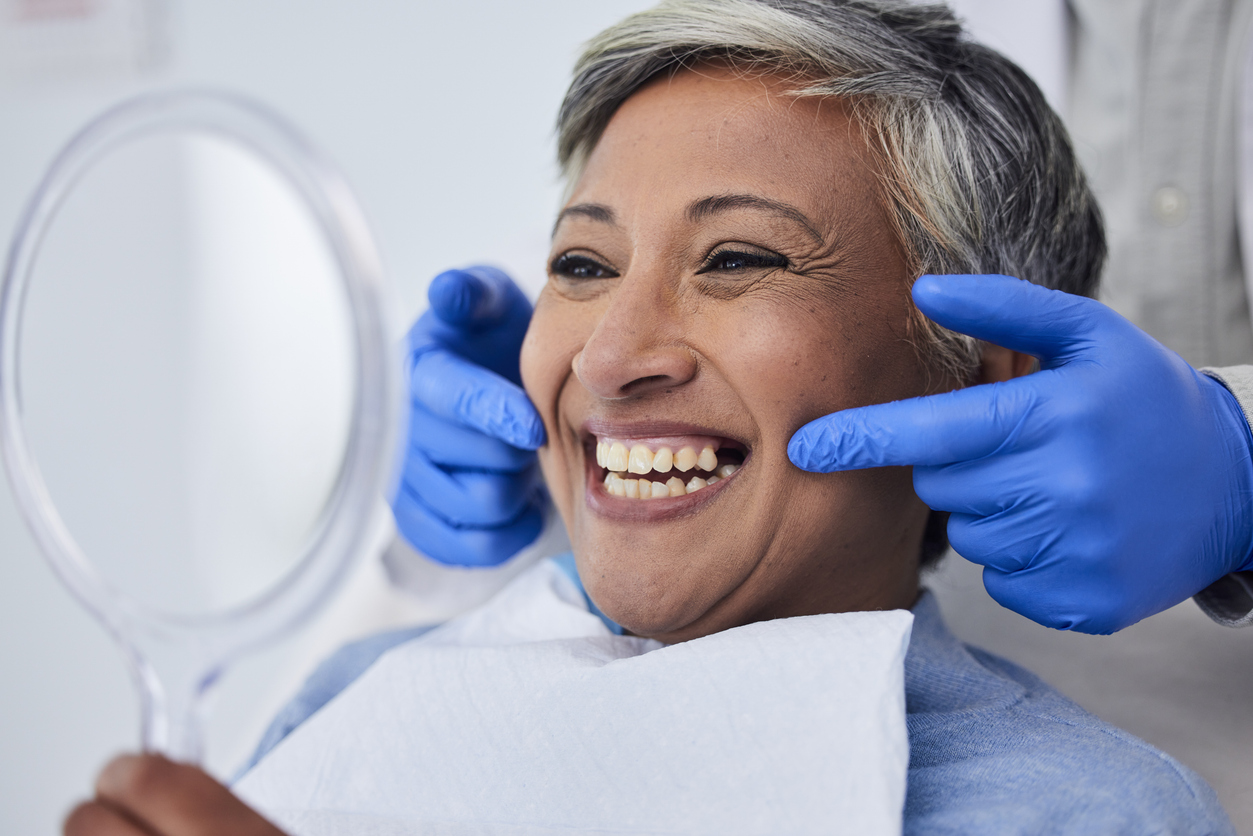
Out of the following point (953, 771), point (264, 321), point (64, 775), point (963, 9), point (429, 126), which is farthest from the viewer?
point (64, 775)

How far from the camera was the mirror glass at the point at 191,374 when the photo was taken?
871 mm

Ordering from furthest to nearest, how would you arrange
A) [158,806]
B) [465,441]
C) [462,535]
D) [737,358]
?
[462,535] → [465,441] → [737,358] → [158,806]

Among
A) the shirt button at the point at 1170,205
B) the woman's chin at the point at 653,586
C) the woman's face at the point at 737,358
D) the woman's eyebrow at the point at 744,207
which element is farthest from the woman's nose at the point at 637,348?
the shirt button at the point at 1170,205

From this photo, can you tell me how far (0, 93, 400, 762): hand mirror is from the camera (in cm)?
79

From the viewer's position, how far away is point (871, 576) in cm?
129

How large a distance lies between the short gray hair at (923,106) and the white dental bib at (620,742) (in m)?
0.49

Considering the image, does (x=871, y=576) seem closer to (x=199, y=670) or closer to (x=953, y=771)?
(x=953, y=771)

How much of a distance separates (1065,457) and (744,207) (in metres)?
0.49

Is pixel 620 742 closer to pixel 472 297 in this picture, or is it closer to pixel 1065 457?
pixel 1065 457

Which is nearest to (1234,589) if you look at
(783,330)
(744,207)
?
(783,330)

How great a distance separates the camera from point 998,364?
1.38 meters

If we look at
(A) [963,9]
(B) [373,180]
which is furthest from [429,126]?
(A) [963,9]

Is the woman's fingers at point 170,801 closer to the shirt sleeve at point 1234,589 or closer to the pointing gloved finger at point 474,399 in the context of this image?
the pointing gloved finger at point 474,399

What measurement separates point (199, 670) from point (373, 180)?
223 cm
